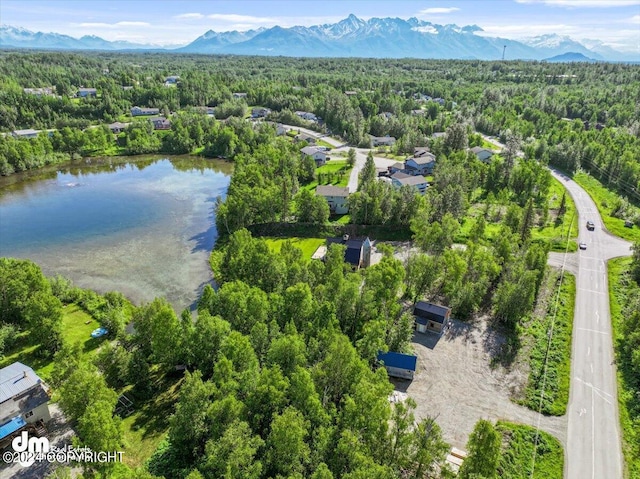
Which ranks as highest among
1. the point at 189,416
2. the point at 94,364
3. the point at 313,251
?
the point at 189,416

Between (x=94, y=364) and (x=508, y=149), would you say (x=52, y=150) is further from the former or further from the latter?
(x=508, y=149)

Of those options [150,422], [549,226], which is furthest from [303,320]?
[549,226]

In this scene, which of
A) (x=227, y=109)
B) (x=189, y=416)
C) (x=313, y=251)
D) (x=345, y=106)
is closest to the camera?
(x=189, y=416)

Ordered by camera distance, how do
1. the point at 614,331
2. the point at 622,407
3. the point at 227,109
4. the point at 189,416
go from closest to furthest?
the point at 189,416 → the point at 622,407 → the point at 614,331 → the point at 227,109

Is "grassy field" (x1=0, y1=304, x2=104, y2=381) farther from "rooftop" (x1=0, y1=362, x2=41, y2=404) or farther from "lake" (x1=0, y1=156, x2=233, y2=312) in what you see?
"lake" (x1=0, y1=156, x2=233, y2=312)

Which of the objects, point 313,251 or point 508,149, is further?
point 508,149

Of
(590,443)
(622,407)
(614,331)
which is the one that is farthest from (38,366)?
(614,331)

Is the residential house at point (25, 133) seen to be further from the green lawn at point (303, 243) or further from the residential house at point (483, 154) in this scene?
the residential house at point (483, 154)
